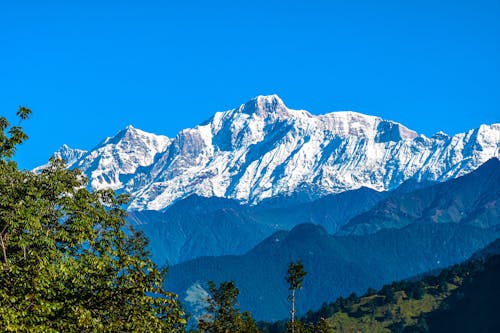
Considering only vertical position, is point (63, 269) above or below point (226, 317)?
below

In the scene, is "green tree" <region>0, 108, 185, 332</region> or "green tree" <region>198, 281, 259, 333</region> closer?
"green tree" <region>0, 108, 185, 332</region>

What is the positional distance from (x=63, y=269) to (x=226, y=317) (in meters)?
62.9

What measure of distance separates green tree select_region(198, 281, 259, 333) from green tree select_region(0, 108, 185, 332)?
128ft

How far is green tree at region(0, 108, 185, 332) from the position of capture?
40.2 m

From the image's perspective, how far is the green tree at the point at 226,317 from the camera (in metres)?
95.5

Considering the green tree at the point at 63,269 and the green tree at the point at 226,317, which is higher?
the green tree at the point at 226,317

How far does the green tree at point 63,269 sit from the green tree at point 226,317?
3896 cm

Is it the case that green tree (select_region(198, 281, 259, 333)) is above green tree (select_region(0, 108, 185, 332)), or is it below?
above

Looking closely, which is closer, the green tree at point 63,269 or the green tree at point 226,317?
the green tree at point 63,269

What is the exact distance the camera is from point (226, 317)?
A: 103250 mm

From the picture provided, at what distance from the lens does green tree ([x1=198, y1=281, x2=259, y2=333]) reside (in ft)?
313

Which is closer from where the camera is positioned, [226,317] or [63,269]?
[63,269]

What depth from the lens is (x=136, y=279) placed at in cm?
4403

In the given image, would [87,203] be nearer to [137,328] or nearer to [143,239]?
[137,328]
